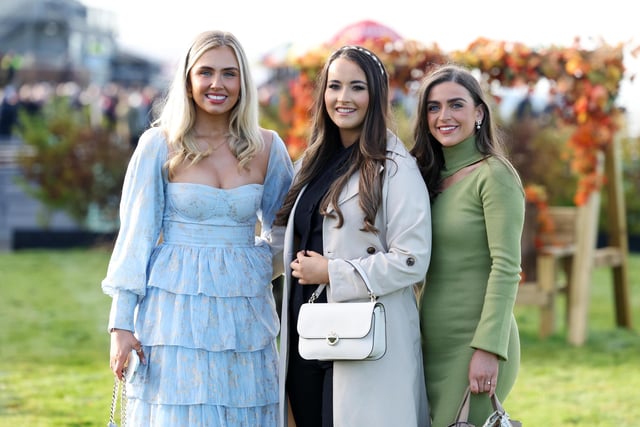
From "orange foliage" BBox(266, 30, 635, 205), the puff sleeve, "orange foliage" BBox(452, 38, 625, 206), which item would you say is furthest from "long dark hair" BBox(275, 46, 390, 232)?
"orange foliage" BBox(452, 38, 625, 206)

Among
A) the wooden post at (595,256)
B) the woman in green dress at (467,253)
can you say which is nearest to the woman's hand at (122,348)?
the woman in green dress at (467,253)

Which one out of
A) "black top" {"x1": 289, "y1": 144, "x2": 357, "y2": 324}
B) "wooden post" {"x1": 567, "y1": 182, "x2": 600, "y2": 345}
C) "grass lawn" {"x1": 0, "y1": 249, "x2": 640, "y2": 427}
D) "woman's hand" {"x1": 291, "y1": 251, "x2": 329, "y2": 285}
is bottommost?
"grass lawn" {"x1": 0, "y1": 249, "x2": 640, "y2": 427}

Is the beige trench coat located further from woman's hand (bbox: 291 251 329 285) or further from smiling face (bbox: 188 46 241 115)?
smiling face (bbox: 188 46 241 115)

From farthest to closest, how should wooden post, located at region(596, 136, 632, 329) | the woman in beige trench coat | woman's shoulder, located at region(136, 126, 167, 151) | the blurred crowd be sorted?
the blurred crowd
wooden post, located at region(596, 136, 632, 329)
woman's shoulder, located at region(136, 126, 167, 151)
the woman in beige trench coat

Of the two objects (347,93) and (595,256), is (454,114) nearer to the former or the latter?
(347,93)

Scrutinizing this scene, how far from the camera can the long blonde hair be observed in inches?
144

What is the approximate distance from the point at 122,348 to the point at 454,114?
1.46 m

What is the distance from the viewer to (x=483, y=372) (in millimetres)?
3307

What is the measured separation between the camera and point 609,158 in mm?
9031

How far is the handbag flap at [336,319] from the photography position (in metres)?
3.25

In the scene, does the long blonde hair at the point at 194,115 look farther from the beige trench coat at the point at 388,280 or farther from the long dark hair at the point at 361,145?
the beige trench coat at the point at 388,280

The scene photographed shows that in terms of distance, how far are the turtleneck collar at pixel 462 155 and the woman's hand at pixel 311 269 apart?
57 cm

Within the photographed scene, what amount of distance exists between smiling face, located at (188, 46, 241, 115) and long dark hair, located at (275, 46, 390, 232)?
1.06ft

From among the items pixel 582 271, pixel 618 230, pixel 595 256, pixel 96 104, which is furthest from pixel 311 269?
pixel 96 104
